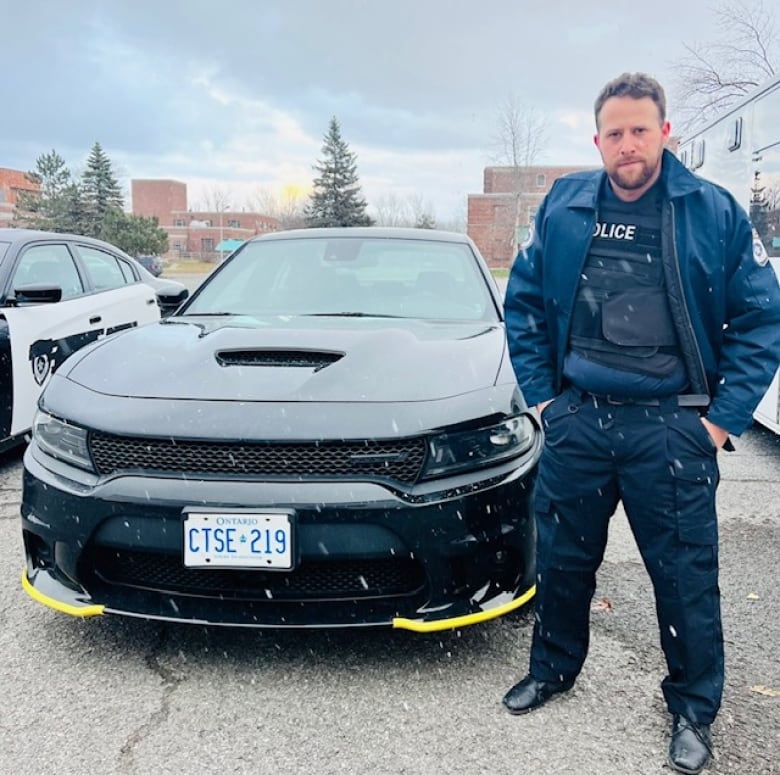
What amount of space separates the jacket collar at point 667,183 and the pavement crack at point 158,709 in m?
1.88

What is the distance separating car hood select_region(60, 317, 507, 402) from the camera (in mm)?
2545

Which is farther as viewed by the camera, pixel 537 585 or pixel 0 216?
pixel 0 216

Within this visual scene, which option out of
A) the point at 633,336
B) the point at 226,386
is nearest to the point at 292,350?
the point at 226,386

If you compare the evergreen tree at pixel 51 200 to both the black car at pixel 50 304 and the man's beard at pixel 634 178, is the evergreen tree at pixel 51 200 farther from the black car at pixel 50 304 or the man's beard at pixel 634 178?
the man's beard at pixel 634 178

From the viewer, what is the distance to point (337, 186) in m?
53.1

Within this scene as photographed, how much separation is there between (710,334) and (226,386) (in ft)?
4.74

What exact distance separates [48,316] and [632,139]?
13.5 ft

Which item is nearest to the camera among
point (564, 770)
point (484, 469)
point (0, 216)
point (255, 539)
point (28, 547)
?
point (564, 770)

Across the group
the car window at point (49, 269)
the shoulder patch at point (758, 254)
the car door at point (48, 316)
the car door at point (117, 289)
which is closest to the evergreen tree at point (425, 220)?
the car door at point (117, 289)

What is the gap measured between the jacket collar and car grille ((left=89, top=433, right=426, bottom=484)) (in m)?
0.83

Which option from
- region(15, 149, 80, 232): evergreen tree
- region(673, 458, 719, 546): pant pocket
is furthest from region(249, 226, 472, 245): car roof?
region(15, 149, 80, 232): evergreen tree

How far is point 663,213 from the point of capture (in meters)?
2.14

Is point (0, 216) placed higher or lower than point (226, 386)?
higher

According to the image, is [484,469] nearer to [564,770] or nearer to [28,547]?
[564,770]
